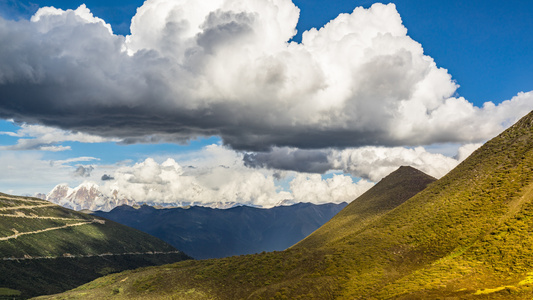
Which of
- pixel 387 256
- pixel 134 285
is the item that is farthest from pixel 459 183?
pixel 134 285

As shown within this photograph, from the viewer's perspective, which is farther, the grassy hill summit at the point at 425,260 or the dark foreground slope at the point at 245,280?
the dark foreground slope at the point at 245,280

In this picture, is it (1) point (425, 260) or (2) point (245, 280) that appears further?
(2) point (245, 280)

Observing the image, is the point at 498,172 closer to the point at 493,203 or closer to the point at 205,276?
the point at 493,203

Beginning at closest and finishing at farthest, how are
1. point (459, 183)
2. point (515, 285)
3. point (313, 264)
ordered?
point (515, 285)
point (313, 264)
point (459, 183)

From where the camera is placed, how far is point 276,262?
13088cm

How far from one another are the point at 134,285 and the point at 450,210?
4345 inches

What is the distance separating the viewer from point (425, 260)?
110125mm

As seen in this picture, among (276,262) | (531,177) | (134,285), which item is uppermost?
(531,177)

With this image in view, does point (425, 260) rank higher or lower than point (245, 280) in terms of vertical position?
higher

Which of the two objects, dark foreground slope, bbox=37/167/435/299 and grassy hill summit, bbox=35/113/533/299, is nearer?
grassy hill summit, bbox=35/113/533/299

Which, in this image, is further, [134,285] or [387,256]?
[134,285]

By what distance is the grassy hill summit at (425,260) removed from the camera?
8912cm

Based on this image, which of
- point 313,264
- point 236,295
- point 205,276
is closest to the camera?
point 236,295

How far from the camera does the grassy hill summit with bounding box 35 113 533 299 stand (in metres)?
89.1
